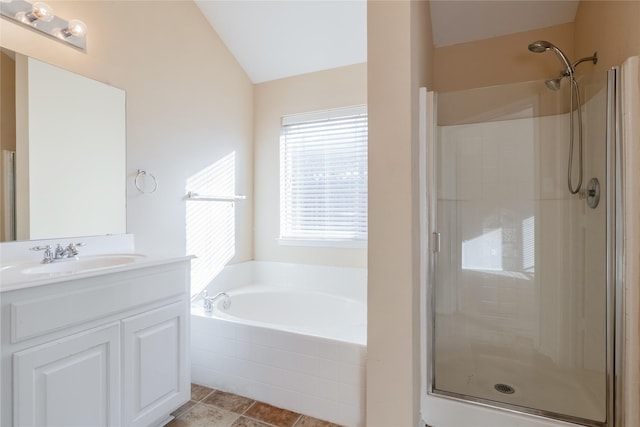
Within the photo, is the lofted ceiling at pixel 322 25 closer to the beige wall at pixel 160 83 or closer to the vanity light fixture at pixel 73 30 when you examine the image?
the beige wall at pixel 160 83

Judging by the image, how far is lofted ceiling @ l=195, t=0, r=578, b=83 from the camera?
2.13 meters

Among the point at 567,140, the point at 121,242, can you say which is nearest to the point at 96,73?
the point at 121,242

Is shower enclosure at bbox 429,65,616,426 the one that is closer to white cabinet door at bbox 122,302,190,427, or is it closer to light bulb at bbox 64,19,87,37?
white cabinet door at bbox 122,302,190,427

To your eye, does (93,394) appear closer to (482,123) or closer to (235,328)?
(235,328)

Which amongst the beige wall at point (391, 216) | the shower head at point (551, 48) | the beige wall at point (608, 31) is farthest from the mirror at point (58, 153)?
the beige wall at point (608, 31)

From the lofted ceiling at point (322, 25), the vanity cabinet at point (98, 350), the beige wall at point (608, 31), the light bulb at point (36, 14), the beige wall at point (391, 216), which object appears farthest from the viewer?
the lofted ceiling at point (322, 25)

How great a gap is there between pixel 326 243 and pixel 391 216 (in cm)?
153

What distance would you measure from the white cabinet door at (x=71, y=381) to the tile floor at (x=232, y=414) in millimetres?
457

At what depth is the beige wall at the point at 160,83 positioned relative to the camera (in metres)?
1.77

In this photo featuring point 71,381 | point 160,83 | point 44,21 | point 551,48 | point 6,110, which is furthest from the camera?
point 160,83

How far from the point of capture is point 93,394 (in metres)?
1.27

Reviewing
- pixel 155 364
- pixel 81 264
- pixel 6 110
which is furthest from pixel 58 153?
pixel 155 364

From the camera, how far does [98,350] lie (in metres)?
1.30

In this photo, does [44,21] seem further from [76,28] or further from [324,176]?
[324,176]
